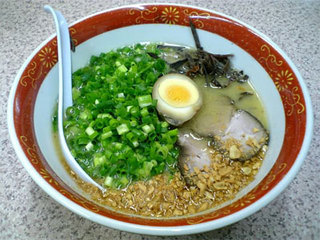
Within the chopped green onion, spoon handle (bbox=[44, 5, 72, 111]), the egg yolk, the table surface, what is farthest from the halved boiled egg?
the table surface

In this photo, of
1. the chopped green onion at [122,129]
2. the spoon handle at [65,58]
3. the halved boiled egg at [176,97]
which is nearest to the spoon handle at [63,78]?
the spoon handle at [65,58]

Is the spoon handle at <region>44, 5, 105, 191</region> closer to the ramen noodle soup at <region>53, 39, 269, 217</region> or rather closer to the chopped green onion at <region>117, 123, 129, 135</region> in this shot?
the ramen noodle soup at <region>53, 39, 269, 217</region>

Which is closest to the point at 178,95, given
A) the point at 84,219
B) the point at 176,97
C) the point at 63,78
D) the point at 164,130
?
the point at 176,97

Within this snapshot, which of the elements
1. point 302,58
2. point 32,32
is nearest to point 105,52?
point 32,32

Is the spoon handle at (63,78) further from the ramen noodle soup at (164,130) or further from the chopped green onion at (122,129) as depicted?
the chopped green onion at (122,129)

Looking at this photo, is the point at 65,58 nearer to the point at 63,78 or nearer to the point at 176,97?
the point at 63,78

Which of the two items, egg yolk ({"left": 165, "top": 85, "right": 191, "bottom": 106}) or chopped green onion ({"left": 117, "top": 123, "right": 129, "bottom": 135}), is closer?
chopped green onion ({"left": 117, "top": 123, "right": 129, "bottom": 135})

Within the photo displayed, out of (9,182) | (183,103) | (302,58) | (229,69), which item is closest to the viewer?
(9,182)

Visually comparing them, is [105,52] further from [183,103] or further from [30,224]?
[30,224]
